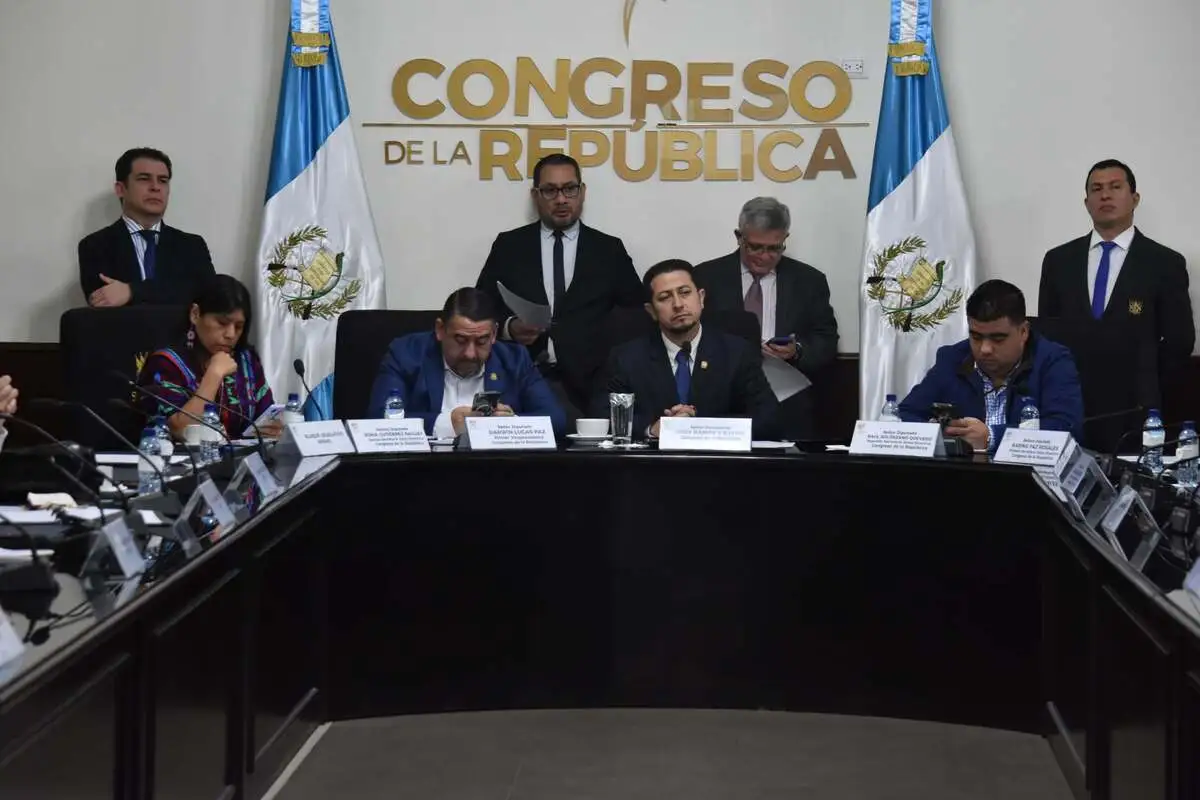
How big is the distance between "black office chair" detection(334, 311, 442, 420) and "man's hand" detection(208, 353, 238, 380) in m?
0.40

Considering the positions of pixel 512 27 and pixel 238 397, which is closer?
pixel 238 397

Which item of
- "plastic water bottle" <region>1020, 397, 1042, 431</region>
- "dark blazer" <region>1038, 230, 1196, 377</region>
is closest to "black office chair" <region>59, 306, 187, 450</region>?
"plastic water bottle" <region>1020, 397, 1042, 431</region>

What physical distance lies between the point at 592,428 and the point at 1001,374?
109cm

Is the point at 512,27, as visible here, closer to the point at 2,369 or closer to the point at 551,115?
the point at 551,115

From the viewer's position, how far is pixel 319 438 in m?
3.36

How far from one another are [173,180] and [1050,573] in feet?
13.0

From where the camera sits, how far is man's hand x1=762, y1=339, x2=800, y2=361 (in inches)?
195

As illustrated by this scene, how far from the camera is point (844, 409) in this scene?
565cm

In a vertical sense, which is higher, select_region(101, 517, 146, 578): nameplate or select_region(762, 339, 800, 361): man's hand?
select_region(762, 339, 800, 361): man's hand

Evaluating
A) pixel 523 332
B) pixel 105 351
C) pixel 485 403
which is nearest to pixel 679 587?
pixel 485 403

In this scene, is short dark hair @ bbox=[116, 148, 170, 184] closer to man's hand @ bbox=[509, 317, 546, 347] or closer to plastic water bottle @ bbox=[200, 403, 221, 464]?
man's hand @ bbox=[509, 317, 546, 347]

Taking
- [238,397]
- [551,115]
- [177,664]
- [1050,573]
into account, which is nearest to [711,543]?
[1050,573]

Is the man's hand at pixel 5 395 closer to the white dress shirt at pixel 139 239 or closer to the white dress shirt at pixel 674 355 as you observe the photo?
the white dress shirt at pixel 674 355

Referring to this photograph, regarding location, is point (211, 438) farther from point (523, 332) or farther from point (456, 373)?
point (523, 332)
